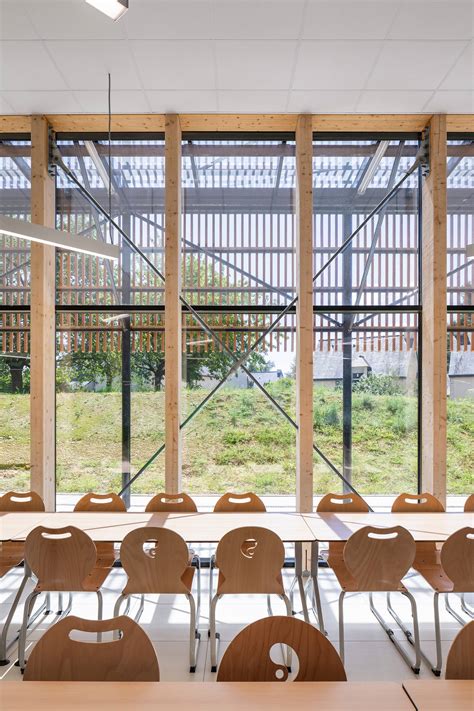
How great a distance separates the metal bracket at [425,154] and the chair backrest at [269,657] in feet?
12.3

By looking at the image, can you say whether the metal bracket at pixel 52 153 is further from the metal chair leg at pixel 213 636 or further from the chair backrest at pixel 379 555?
the chair backrest at pixel 379 555

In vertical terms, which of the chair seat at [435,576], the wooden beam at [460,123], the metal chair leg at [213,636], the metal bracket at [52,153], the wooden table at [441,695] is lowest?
the metal chair leg at [213,636]

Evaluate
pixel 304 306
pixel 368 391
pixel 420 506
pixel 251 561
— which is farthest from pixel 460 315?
pixel 251 561

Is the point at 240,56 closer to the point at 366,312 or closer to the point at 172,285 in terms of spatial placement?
the point at 172,285

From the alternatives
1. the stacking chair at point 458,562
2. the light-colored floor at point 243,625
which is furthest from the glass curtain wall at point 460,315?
the stacking chair at point 458,562

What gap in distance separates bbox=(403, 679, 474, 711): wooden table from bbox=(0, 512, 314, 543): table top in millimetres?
1186

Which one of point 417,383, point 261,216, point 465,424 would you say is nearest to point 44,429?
point 261,216

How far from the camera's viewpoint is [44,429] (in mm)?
3652

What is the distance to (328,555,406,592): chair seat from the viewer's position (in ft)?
7.65

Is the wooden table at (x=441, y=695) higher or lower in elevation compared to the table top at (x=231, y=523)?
higher

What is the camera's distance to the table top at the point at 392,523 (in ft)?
8.12

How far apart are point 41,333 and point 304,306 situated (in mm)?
2268

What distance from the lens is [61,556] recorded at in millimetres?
2268

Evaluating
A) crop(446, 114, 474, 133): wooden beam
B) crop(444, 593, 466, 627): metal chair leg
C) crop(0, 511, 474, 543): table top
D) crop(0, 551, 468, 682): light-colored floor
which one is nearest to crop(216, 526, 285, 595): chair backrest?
crop(0, 511, 474, 543): table top
